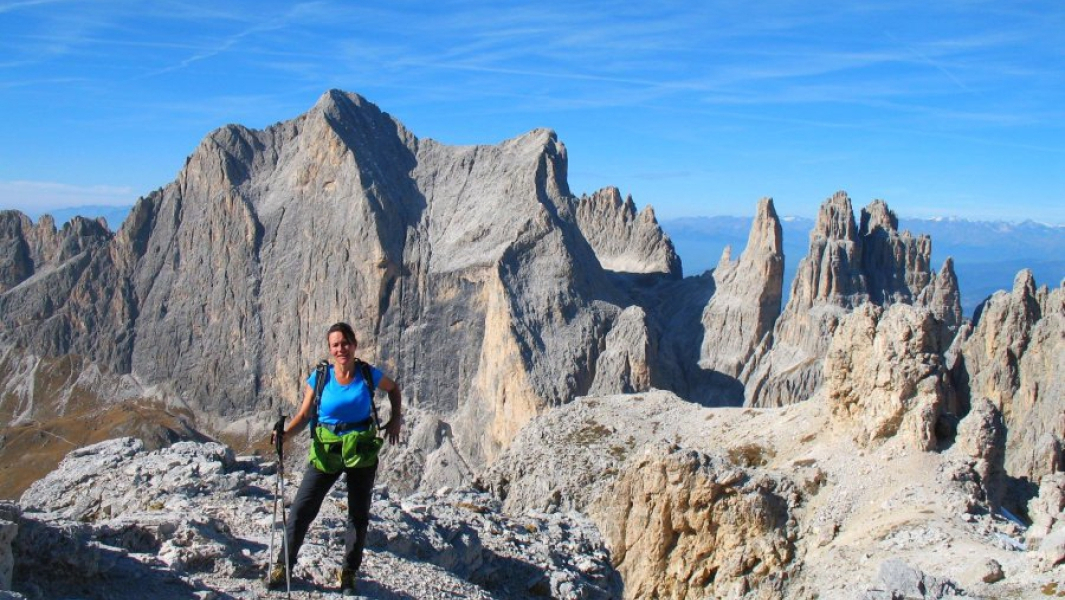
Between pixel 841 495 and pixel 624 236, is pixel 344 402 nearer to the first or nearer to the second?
Answer: pixel 841 495

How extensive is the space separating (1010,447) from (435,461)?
223 ft

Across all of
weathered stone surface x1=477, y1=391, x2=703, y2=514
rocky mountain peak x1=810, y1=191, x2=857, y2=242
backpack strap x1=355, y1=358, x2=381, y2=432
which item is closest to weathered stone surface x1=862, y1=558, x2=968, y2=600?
backpack strap x1=355, y1=358, x2=381, y2=432

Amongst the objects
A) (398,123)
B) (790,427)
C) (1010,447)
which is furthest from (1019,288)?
(398,123)

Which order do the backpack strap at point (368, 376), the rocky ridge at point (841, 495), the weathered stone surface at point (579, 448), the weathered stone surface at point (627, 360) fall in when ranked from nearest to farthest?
the backpack strap at point (368, 376) → the rocky ridge at point (841, 495) → the weathered stone surface at point (579, 448) → the weathered stone surface at point (627, 360)

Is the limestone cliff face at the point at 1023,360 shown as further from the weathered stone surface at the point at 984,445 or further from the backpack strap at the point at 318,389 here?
the backpack strap at the point at 318,389

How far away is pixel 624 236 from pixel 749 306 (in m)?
51.7

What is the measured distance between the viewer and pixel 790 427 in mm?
45438

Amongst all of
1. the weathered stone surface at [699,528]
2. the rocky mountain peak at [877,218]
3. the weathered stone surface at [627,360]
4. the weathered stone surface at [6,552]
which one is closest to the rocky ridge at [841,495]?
the weathered stone surface at [699,528]

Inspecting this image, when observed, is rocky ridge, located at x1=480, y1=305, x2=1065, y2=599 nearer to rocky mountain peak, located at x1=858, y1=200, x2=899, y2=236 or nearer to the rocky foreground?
the rocky foreground

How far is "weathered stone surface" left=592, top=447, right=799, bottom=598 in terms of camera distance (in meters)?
34.9

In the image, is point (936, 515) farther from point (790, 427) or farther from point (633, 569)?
point (790, 427)

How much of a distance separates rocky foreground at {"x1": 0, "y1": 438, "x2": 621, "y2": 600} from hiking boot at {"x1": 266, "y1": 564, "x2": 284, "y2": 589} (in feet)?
0.62

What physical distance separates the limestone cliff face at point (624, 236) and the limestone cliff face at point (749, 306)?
1270 inches

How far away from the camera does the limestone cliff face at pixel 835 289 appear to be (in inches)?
4884
